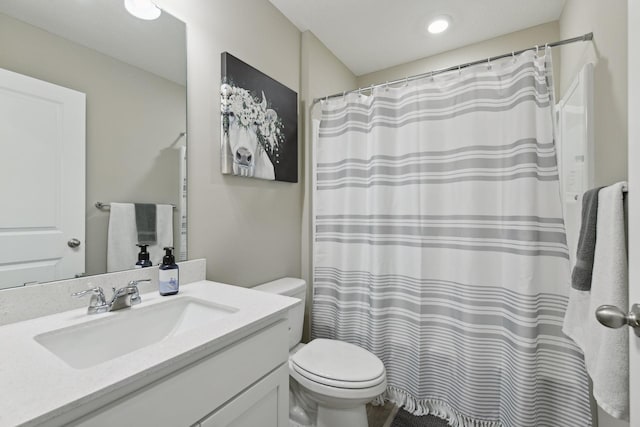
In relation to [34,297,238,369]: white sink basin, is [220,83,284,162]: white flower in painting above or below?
above

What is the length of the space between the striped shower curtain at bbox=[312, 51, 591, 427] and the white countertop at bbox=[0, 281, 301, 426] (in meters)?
0.97

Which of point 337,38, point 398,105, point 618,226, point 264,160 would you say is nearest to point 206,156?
point 264,160

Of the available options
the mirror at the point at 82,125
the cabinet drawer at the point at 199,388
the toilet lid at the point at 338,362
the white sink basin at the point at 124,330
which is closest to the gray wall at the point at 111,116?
the mirror at the point at 82,125

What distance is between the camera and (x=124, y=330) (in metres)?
0.91

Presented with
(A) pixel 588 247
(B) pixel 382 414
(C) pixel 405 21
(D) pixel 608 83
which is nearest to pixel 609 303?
(A) pixel 588 247

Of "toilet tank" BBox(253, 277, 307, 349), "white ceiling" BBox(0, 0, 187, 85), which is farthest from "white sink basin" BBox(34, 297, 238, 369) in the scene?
"white ceiling" BBox(0, 0, 187, 85)

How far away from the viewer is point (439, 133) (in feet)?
5.19

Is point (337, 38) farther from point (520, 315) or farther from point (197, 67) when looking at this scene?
point (520, 315)

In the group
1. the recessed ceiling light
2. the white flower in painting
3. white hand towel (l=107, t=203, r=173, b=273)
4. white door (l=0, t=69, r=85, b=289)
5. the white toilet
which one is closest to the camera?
white door (l=0, t=69, r=85, b=289)

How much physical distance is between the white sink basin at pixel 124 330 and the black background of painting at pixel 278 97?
961 mm

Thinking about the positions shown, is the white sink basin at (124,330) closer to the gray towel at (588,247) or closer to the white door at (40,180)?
the white door at (40,180)

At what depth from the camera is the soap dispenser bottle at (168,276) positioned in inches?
42.8

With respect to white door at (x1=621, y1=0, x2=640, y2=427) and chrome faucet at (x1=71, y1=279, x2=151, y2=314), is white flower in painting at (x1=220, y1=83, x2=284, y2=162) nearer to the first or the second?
chrome faucet at (x1=71, y1=279, x2=151, y2=314)

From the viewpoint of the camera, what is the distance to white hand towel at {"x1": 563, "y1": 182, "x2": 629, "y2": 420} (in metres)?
0.71
